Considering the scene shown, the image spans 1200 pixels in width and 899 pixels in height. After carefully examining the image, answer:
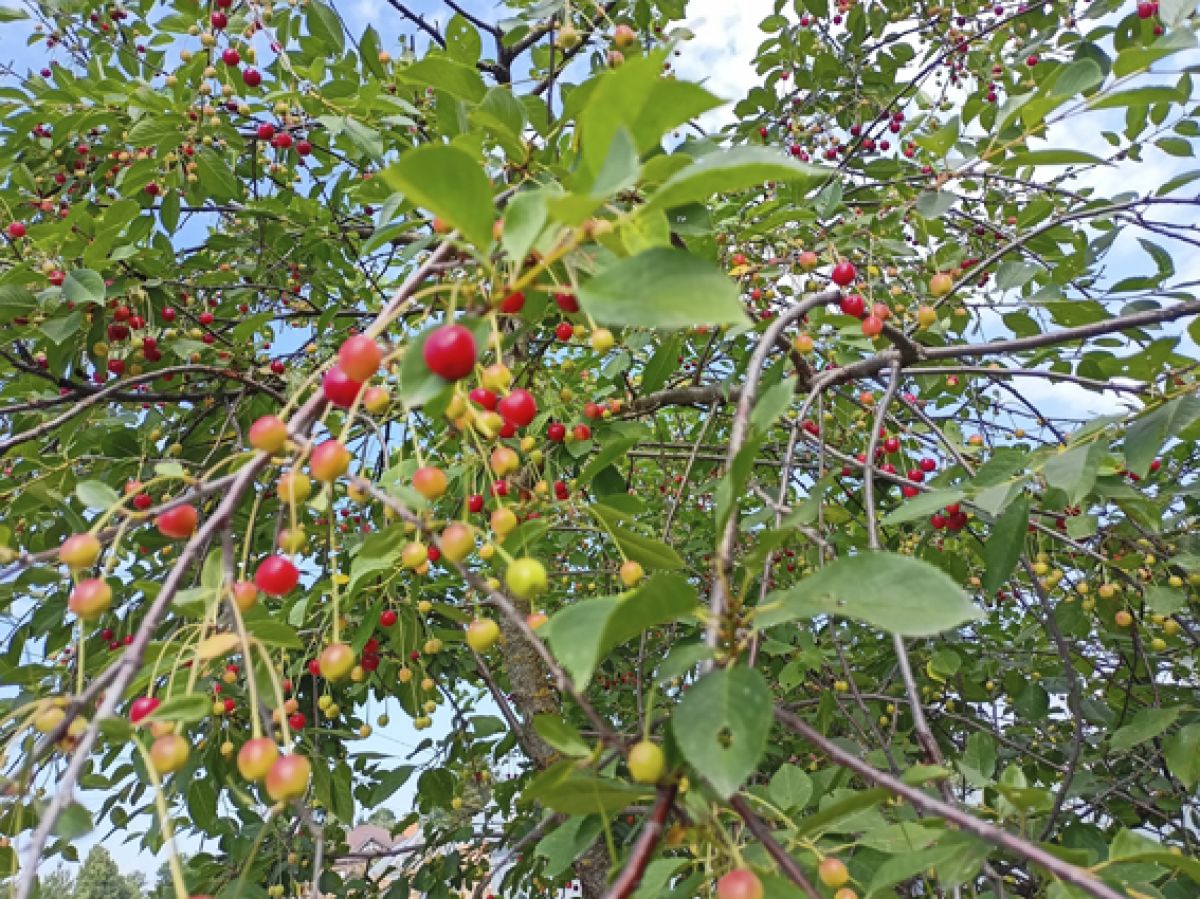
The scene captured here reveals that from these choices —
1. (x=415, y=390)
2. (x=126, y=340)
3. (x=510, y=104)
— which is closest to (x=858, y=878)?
(x=415, y=390)

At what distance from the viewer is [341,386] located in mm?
828

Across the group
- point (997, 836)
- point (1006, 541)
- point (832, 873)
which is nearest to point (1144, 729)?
point (1006, 541)

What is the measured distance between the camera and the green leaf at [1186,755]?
71.1 inches

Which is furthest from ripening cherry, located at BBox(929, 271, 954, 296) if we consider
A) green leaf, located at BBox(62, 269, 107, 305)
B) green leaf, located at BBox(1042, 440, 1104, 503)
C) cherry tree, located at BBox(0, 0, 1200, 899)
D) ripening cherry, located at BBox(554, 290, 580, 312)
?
green leaf, located at BBox(62, 269, 107, 305)

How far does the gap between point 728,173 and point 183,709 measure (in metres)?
0.73

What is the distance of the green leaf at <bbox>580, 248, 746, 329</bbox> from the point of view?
2.14ft

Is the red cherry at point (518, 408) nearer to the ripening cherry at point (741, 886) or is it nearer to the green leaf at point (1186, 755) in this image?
the ripening cherry at point (741, 886)

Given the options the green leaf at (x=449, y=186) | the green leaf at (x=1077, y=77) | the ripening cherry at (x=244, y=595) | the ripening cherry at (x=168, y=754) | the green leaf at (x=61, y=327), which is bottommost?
the ripening cherry at (x=168, y=754)

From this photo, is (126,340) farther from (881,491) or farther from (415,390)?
(881,491)

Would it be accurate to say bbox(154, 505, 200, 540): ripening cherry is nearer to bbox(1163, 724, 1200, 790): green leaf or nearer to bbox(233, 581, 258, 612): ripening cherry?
bbox(233, 581, 258, 612): ripening cherry

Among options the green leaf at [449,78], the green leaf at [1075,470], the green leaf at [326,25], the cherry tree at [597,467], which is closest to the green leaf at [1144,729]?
the cherry tree at [597,467]

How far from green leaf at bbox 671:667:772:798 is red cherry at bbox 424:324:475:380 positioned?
1.29ft

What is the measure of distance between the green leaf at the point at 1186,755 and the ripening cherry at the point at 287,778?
1979mm

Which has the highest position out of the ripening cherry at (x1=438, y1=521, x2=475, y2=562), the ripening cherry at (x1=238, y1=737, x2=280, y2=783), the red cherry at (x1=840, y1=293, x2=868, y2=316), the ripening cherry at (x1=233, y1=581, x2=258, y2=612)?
the red cherry at (x1=840, y1=293, x2=868, y2=316)
